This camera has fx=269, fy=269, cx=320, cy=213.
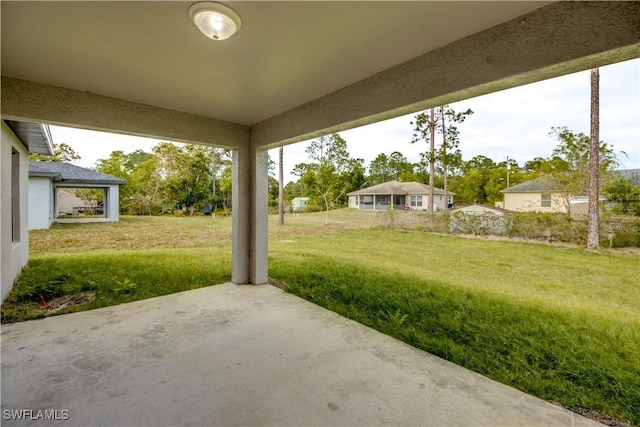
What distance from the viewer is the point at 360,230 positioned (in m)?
10.8

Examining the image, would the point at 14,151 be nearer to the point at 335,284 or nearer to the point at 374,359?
the point at 335,284

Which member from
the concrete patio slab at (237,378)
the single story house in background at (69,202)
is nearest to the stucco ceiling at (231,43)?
the concrete patio slab at (237,378)

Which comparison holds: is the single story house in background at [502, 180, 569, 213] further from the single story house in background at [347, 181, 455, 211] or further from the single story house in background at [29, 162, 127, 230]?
the single story house in background at [29, 162, 127, 230]

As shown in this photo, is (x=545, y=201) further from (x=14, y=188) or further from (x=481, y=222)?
(x=14, y=188)

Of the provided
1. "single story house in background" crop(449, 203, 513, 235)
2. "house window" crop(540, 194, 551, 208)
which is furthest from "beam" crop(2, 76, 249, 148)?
"house window" crop(540, 194, 551, 208)

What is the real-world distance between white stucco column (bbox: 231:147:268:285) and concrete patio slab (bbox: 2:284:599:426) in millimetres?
1391

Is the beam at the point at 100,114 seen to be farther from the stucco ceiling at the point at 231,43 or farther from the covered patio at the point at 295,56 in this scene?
the stucco ceiling at the point at 231,43

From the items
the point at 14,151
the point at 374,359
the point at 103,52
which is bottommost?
the point at 374,359

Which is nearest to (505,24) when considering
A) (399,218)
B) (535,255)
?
(535,255)

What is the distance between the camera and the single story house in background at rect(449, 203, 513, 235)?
24.6 ft

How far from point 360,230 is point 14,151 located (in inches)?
366

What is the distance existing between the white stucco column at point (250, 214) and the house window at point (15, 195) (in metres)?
3.48

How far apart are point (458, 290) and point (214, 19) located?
443 centimetres

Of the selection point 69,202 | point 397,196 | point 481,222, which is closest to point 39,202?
point 69,202
